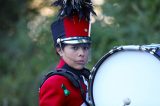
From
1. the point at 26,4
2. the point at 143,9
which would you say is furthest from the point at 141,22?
the point at 26,4

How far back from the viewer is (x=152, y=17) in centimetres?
1243

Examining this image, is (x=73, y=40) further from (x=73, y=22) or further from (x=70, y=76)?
(x=70, y=76)

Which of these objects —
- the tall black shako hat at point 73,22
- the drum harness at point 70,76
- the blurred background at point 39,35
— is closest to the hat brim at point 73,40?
the tall black shako hat at point 73,22

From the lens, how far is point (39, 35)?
50.3ft

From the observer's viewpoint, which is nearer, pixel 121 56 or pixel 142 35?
pixel 121 56

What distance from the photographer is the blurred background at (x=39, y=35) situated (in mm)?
12523

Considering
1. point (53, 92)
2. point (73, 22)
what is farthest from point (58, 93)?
point (73, 22)

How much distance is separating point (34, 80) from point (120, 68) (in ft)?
33.5

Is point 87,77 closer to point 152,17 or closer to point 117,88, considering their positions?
point 117,88

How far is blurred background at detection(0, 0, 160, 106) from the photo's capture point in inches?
493

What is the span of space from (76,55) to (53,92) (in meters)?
0.34

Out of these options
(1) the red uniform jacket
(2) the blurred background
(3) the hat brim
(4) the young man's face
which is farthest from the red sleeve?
(2) the blurred background

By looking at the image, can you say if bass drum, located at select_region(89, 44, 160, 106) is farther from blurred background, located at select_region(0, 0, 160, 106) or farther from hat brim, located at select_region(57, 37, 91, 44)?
blurred background, located at select_region(0, 0, 160, 106)

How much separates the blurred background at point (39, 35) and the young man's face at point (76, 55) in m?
0.52
